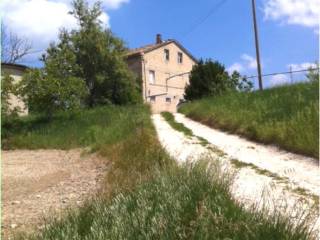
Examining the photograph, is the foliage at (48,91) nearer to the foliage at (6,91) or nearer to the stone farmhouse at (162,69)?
the foliage at (6,91)

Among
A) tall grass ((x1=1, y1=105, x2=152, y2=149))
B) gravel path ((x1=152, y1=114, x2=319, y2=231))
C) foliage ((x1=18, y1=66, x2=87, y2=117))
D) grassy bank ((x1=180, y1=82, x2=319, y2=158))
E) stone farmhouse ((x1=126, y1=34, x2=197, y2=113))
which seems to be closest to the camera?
gravel path ((x1=152, y1=114, x2=319, y2=231))

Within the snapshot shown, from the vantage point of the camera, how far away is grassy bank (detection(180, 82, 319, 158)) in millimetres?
9297

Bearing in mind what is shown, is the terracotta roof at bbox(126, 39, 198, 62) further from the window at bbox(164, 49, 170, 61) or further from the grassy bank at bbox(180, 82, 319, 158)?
the grassy bank at bbox(180, 82, 319, 158)

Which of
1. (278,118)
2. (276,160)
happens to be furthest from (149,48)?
(276,160)

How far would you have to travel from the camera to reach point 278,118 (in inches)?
458

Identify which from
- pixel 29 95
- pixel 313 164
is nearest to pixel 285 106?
pixel 313 164

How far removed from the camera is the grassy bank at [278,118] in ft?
30.5

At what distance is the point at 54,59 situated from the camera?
874 inches

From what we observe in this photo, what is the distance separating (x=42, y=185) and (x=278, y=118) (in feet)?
19.6

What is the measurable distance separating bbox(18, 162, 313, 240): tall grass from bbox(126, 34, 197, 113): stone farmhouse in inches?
1295

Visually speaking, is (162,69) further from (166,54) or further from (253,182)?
(253,182)

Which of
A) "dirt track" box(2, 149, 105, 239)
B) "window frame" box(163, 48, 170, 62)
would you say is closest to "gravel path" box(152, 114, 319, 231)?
"dirt track" box(2, 149, 105, 239)

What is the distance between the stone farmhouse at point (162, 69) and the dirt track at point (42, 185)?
25.0 meters

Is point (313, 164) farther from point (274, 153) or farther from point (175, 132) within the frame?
point (175, 132)
